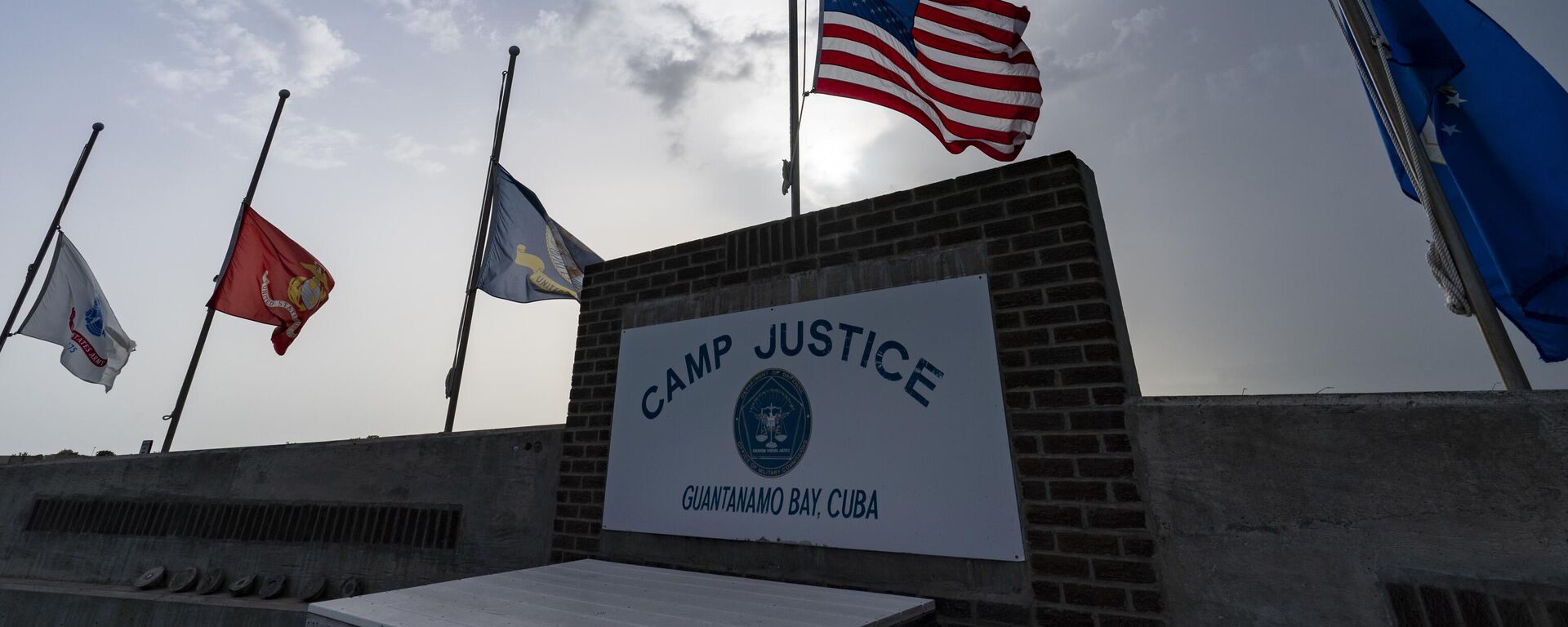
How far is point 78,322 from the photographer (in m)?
9.80

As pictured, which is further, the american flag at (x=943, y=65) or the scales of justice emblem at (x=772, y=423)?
the american flag at (x=943, y=65)

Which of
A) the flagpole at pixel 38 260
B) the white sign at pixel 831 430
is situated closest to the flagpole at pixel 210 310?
the flagpole at pixel 38 260

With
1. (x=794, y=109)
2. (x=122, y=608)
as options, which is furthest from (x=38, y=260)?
(x=794, y=109)

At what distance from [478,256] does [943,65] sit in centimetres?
632

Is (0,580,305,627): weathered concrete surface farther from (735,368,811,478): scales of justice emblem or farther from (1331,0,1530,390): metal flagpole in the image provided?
(1331,0,1530,390): metal flagpole

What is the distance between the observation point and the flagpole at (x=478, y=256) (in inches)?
293

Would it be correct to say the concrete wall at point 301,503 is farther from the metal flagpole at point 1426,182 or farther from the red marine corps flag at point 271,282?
Result: the metal flagpole at point 1426,182

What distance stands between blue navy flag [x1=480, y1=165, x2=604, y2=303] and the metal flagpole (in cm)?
757

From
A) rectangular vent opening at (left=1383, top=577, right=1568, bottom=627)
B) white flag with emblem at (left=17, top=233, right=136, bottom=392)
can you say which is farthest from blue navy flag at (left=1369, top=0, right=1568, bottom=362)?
white flag with emblem at (left=17, top=233, right=136, bottom=392)

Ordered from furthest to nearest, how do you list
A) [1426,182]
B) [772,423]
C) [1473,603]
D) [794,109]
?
1. [794,109]
2. [1426,182]
3. [772,423]
4. [1473,603]

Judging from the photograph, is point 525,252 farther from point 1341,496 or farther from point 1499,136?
point 1499,136

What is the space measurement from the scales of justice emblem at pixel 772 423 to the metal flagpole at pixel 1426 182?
3.44 metres

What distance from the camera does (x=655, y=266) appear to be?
15.5ft

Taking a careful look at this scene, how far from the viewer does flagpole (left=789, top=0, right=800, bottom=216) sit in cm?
502
